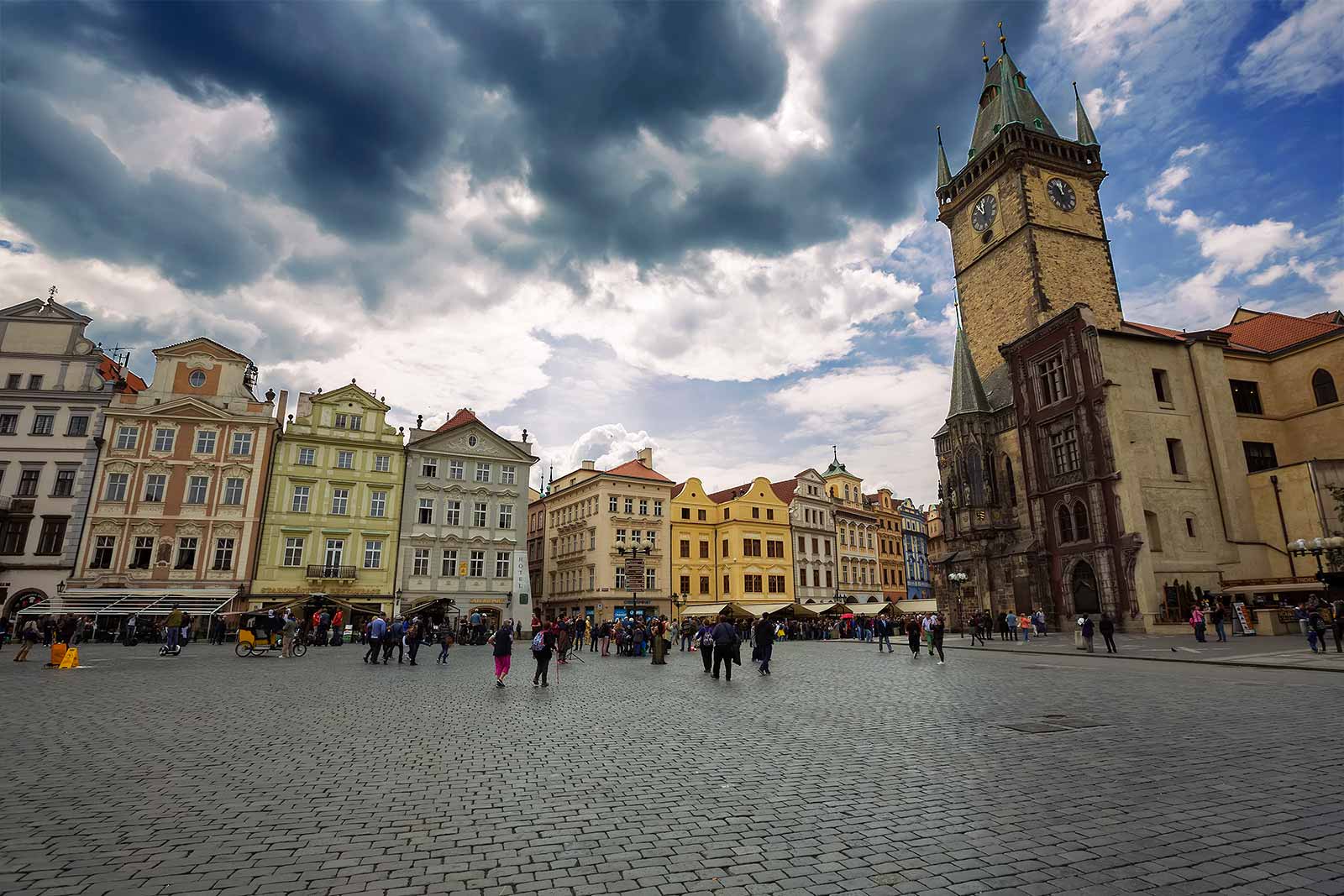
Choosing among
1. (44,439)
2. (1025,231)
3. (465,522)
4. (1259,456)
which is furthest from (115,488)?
(1259,456)

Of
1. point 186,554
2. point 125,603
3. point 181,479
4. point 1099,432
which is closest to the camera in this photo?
point 1099,432

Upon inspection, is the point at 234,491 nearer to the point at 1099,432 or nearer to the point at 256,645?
the point at 256,645

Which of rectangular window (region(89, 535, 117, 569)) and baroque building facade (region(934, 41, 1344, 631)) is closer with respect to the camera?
baroque building facade (region(934, 41, 1344, 631))

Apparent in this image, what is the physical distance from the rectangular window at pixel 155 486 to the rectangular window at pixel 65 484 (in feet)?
11.5

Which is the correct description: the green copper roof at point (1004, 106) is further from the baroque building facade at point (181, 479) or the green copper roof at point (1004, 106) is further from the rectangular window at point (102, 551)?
the rectangular window at point (102, 551)

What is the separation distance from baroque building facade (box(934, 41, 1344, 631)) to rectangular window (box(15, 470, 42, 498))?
53.9 metres

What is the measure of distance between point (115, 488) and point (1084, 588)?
53.7 meters

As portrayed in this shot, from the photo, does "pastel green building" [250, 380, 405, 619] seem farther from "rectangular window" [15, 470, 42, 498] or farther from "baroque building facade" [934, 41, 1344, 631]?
"baroque building facade" [934, 41, 1344, 631]

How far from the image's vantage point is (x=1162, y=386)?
125 feet

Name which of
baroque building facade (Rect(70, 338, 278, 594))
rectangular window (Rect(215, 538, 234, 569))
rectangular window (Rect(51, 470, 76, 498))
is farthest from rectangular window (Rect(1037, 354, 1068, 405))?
rectangular window (Rect(51, 470, 76, 498))

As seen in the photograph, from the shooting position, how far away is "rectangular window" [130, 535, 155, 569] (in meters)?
38.8

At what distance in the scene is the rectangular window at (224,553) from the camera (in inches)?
1578

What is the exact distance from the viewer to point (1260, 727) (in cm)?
913

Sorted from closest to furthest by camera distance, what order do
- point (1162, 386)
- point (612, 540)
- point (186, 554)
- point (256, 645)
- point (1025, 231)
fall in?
point (256, 645), point (1162, 386), point (186, 554), point (1025, 231), point (612, 540)
